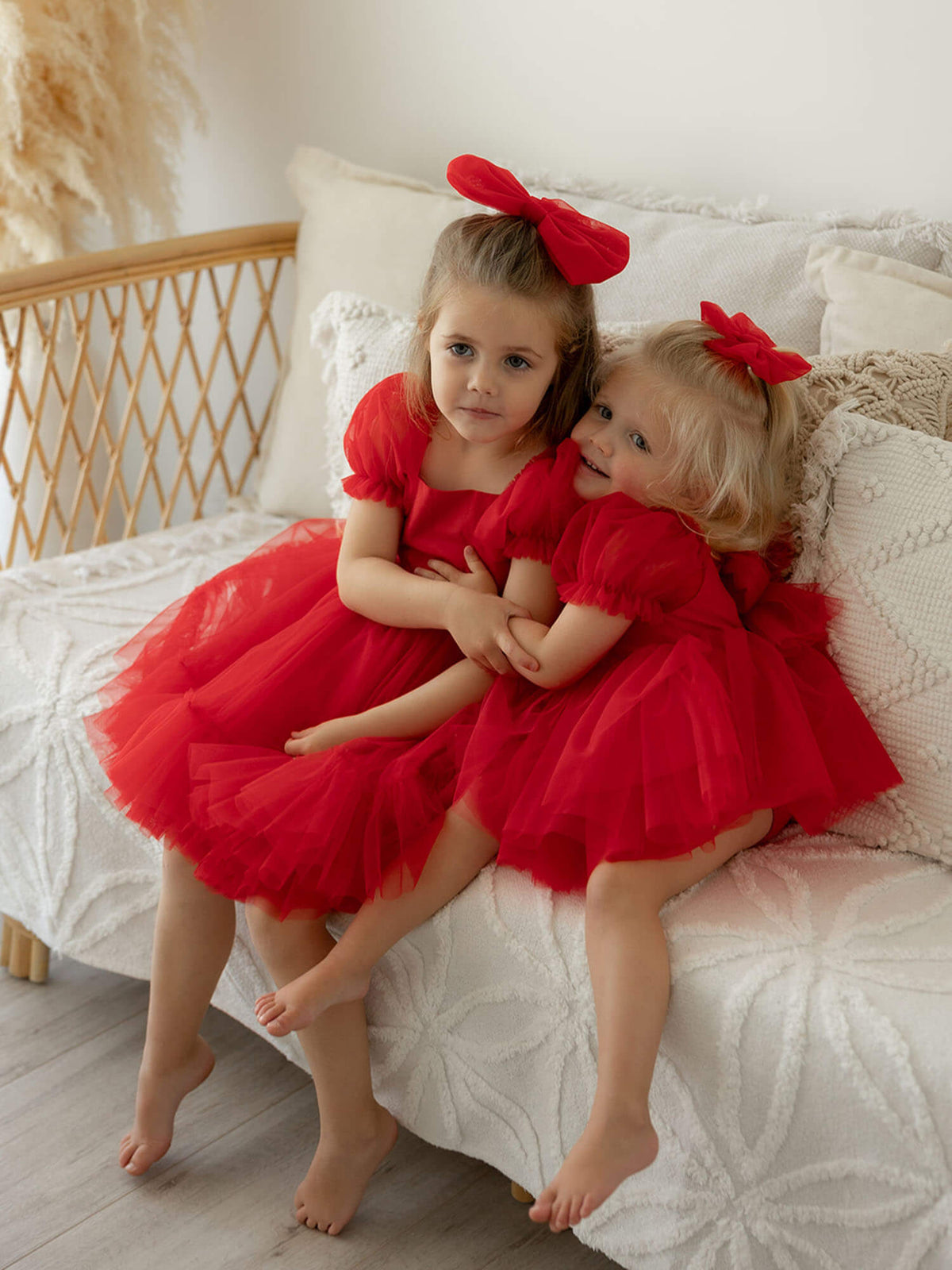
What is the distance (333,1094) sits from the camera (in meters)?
1.13

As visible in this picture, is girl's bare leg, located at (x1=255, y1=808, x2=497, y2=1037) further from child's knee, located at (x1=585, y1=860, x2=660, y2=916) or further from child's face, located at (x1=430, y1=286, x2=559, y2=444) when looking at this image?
child's face, located at (x1=430, y1=286, x2=559, y2=444)

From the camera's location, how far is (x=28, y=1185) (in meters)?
1.23

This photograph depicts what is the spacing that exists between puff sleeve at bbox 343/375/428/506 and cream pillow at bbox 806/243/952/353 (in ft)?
1.58

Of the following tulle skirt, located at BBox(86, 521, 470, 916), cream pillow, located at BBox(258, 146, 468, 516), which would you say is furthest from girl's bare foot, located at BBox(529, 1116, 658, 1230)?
cream pillow, located at BBox(258, 146, 468, 516)

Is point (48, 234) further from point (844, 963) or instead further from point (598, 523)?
point (844, 963)

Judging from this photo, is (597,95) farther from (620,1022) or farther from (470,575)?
(620,1022)

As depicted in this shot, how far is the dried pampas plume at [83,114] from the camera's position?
1810mm

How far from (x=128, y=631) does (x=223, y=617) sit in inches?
9.5

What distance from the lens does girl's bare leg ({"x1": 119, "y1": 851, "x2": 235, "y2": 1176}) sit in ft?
3.79

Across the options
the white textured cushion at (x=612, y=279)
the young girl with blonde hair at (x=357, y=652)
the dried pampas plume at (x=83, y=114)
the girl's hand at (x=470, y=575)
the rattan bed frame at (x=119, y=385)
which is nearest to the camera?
the young girl with blonde hair at (x=357, y=652)

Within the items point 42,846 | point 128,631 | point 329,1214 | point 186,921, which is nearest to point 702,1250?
point 329,1214

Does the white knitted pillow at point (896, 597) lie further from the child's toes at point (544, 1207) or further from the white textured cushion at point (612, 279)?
the child's toes at point (544, 1207)

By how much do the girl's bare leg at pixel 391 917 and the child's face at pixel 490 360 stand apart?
0.37 m

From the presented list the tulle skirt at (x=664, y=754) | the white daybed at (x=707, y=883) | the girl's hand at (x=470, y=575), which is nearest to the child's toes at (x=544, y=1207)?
the white daybed at (x=707, y=883)
